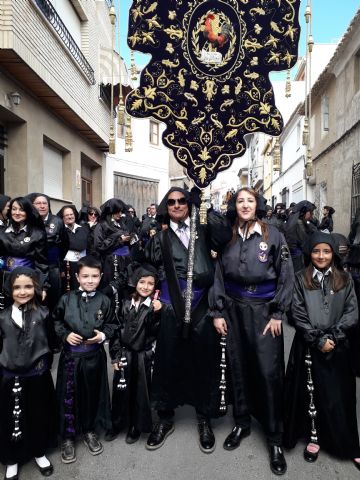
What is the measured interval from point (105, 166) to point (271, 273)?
552 inches

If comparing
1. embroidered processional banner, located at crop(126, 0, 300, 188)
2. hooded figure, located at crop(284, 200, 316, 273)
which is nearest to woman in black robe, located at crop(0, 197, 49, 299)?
embroidered processional banner, located at crop(126, 0, 300, 188)

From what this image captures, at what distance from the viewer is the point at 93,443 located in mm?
2918

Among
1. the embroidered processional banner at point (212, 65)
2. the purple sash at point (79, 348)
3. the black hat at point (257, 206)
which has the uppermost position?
the embroidered processional banner at point (212, 65)

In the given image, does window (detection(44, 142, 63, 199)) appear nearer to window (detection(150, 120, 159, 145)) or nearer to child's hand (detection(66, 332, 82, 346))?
child's hand (detection(66, 332, 82, 346))

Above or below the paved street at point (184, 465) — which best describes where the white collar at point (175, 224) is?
above

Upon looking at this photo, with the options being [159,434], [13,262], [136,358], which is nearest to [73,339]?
[136,358]

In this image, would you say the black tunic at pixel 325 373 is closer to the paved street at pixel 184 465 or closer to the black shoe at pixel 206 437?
the paved street at pixel 184 465

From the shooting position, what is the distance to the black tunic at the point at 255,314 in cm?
288

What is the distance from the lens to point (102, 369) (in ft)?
9.94

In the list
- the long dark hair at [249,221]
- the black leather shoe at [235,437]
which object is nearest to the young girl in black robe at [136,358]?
the black leather shoe at [235,437]

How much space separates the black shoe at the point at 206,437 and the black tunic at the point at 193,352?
11cm

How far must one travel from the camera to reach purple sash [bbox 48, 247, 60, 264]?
16.2 feet

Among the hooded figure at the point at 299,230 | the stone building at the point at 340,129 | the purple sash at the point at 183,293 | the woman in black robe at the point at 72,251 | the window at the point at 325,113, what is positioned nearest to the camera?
the purple sash at the point at 183,293

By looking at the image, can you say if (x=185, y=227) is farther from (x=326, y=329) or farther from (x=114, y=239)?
(x=114, y=239)
